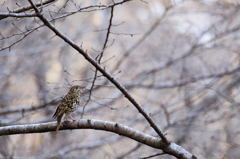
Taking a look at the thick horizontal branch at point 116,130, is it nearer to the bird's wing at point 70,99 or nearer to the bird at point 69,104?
the bird at point 69,104

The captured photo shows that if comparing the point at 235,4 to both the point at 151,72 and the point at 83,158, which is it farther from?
the point at 83,158

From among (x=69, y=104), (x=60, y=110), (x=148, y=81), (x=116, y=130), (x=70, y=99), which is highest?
(x=148, y=81)

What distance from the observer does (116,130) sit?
4723 millimetres

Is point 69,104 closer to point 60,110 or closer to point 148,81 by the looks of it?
point 60,110

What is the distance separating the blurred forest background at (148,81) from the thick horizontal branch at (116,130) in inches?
130

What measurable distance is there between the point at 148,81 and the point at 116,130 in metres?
6.79

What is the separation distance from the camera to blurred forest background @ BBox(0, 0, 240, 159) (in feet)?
30.0

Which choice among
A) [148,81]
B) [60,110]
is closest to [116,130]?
[60,110]

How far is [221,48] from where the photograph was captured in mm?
10305

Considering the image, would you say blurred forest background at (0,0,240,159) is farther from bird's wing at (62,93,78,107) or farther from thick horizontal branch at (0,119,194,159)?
thick horizontal branch at (0,119,194,159)

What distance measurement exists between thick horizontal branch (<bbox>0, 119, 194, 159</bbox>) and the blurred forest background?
10.8 ft

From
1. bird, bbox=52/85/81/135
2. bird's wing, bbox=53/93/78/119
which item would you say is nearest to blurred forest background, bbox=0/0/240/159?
bird, bbox=52/85/81/135

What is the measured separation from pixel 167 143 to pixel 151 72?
6528mm

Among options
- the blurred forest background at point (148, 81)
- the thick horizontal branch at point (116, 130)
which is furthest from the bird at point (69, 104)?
the blurred forest background at point (148, 81)
